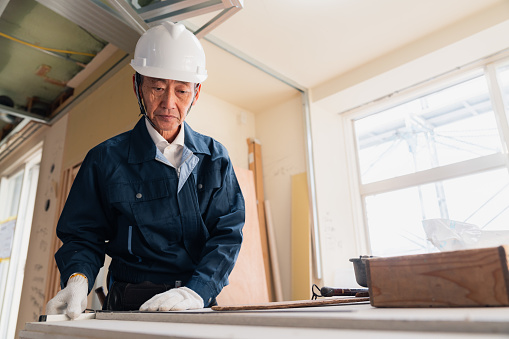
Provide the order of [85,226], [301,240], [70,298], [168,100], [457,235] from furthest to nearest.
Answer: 1. [301,240]
2. [168,100]
3. [85,226]
4. [70,298]
5. [457,235]

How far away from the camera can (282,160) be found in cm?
316

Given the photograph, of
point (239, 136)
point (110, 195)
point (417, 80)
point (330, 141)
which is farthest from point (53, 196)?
point (417, 80)

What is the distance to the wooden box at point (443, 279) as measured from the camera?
0.50 m

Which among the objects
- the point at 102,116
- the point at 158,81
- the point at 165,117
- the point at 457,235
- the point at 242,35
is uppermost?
the point at 242,35

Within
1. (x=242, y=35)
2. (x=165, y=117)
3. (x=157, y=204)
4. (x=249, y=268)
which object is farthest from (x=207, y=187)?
(x=242, y=35)

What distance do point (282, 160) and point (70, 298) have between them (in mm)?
2290

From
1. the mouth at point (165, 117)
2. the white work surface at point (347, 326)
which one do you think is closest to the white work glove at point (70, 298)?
the white work surface at point (347, 326)

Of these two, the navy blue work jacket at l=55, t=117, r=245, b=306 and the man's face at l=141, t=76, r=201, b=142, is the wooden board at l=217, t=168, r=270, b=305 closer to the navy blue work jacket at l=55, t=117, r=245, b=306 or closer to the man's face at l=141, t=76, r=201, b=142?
the navy blue work jacket at l=55, t=117, r=245, b=306

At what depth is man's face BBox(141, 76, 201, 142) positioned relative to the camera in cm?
137

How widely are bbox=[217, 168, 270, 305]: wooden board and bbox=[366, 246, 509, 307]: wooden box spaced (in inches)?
73.6

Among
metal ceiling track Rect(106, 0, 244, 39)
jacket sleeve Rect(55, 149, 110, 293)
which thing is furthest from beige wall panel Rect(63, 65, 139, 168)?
jacket sleeve Rect(55, 149, 110, 293)

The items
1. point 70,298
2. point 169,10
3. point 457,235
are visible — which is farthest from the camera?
point 169,10

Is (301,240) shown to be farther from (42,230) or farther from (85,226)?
(42,230)

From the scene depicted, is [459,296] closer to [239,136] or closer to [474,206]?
[474,206]
